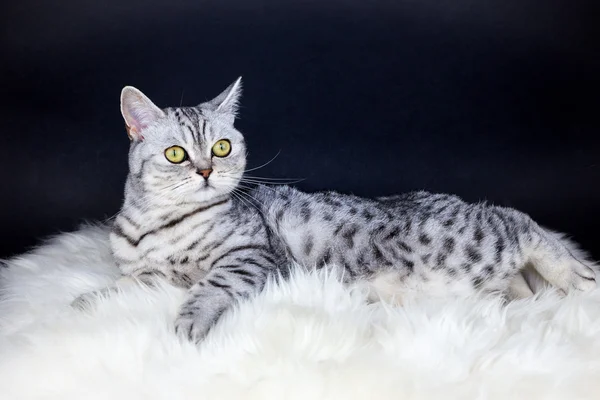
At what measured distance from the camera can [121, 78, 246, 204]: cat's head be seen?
1811mm

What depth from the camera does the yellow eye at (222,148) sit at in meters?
1.89

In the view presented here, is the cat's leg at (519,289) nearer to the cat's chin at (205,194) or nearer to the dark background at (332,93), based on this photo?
the dark background at (332,93)

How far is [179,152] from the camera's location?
1.83 meters

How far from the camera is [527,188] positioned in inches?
107

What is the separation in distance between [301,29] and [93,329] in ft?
5.12

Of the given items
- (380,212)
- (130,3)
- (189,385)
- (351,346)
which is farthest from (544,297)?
(130,3)

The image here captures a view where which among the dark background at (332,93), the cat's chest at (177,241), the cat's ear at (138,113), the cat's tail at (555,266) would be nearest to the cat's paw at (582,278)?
the cat's tail at (555,266)

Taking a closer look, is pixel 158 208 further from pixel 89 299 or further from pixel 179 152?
pixel 89 299

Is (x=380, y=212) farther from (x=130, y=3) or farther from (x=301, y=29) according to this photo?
(x=130, y=3)

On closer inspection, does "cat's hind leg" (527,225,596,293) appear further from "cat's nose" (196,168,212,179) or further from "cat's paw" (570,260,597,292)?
A: "cat's nose" (196,168,212,179)

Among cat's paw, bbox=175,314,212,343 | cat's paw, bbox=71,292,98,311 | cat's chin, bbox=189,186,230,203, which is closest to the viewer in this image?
cat's paw, bbox=175,314,212,343

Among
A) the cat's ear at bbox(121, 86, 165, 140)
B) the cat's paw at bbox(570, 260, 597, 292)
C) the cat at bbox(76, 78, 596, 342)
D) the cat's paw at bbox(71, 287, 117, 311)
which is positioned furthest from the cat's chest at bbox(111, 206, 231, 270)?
the cat's paw at bbox(570, 260, 597, 292)

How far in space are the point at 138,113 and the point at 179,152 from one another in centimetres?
18

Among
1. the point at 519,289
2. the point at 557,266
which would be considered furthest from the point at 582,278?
the point at 519,289
